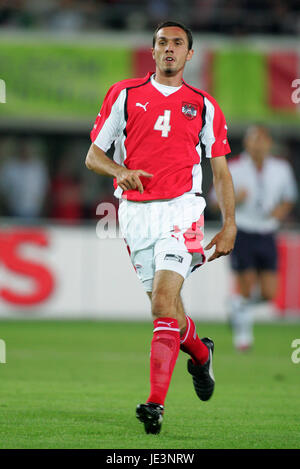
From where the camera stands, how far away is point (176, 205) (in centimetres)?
619

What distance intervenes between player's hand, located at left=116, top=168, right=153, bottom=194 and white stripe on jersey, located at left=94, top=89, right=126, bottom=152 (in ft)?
1.72

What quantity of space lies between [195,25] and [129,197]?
1079 centimetres

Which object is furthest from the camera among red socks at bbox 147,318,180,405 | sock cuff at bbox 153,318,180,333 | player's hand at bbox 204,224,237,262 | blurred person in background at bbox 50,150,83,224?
blurred person in background at bbox 50,150,83,224

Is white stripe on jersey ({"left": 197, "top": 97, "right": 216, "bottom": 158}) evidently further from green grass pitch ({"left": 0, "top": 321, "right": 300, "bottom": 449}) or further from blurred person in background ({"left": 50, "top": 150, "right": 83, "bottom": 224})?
blurred person in background ({"left": 50, "top": 150, "right": 83, "bottom": 224})

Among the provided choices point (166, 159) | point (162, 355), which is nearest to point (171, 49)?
point (166, 159)

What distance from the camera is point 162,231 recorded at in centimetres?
616

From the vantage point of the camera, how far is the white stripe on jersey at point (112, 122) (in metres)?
6.24

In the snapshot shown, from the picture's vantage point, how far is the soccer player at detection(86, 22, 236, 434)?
20.2ft

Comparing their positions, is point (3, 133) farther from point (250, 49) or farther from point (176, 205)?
point (176, 205)

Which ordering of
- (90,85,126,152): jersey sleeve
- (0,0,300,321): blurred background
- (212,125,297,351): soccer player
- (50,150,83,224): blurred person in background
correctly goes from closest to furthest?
(90,85,126,152): jersey sleeve → (212,125,297,351): soccer player → (0,0,300,321): blurred background → (50,150,83,224): blurred person in background

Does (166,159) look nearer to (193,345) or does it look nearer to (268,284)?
(193,345)

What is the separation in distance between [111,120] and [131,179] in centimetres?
68

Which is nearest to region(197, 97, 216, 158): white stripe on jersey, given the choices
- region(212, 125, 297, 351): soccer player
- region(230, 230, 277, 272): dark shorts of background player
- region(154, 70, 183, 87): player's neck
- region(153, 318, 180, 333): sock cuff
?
region(154, 70, 183, 87): player's neck
